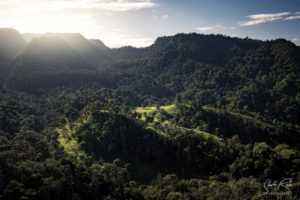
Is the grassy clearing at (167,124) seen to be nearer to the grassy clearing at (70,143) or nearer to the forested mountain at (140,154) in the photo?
the forested mountain at (140,154)

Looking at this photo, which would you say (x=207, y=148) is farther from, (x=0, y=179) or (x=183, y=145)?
(x=0, y=179)

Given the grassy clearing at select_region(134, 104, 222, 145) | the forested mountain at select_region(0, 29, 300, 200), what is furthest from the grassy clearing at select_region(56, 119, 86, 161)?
the grassy clearing at select_region(134, 104, 222, 145)

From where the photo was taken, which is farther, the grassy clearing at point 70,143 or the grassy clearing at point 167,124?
the grassy clearing at point 167,124

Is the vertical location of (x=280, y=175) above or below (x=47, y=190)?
below

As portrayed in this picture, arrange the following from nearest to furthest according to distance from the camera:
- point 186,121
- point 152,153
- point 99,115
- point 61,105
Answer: point 152,153
point 99,115
point 186,121
point 61,105

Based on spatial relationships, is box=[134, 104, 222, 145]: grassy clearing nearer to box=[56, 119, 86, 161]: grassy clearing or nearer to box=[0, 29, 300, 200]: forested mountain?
box=[0, 29, 300, 200]: forested mountain

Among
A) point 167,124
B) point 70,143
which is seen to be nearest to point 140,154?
point 167,124

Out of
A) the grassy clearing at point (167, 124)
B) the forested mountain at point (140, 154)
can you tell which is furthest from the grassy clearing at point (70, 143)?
the grassy clearing at point (167, 124)

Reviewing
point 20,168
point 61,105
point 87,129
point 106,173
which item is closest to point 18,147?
point 20,168

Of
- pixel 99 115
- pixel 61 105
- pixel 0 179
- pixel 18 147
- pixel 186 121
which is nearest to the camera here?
pixel 0 179

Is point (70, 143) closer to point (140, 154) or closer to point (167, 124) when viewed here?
point (140, 154)

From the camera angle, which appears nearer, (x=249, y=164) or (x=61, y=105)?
(x=249, y=164)
